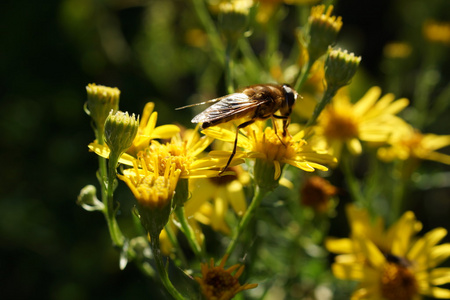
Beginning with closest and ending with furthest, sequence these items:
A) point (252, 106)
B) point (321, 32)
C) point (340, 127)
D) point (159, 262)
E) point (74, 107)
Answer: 1. point (159, 262)
2. point (252, 106)
3. point (321, 32)
4. point (340, 127)
5. point (74, 107)

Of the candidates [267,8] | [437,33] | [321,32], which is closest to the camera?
[321,32]

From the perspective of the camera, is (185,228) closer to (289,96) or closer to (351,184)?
(289,96)

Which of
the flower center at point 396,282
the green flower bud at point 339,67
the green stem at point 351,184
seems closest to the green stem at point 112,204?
the green flower bud at point 339,67

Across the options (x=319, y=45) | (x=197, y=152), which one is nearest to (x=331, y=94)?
(x=319, y=45)

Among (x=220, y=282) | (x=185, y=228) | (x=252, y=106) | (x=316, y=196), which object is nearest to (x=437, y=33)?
(x=316, y=196)

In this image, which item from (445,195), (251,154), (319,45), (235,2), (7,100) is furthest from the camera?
(445,195)

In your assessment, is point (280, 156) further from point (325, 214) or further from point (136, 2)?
point (136, 2)
